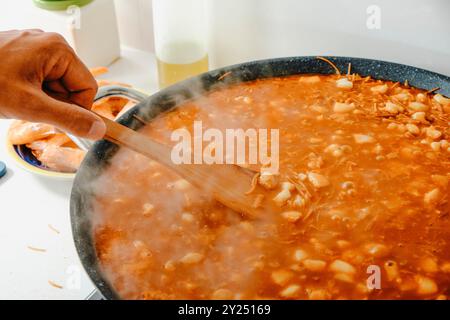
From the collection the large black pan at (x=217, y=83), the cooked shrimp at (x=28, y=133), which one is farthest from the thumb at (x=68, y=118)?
the cooked shrimp at (x=28, y=133)

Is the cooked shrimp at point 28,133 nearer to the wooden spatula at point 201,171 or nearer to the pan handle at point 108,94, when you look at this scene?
the pan handle at point 108,94

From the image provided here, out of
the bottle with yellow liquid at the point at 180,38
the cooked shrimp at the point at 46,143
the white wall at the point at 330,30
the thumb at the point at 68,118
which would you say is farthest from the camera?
the bottle with yellow liquid at the point at 180,38

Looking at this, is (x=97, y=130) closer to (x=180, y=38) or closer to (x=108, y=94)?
(x=108, y=94)

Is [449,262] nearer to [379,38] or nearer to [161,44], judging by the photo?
[379,38]

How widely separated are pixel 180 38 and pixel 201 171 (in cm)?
79

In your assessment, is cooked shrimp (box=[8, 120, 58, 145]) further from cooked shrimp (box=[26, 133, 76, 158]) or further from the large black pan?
the large black pan

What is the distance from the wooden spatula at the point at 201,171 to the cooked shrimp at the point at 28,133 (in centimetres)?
53

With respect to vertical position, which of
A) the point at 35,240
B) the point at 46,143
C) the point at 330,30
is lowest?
the point at 35,240

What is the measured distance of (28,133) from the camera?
5.80 feet

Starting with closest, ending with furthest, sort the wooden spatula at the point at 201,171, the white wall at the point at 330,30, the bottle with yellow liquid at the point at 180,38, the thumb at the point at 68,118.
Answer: the thumb at the point at 68,118
the wooden spatula at the point at 201,171
the white wall at the point at 330,30
the bottle with yellow liquid at the point at 180,38

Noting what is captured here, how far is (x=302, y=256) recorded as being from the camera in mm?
1173

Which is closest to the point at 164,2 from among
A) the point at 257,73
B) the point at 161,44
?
the point at 161,44

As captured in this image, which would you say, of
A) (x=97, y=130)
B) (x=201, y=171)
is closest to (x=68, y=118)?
(x=97, y=130)

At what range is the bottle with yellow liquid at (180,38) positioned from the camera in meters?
1.92
